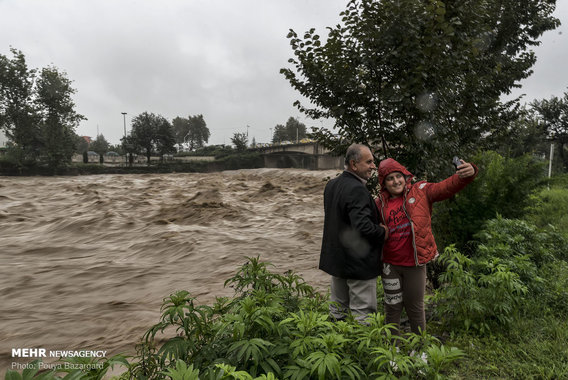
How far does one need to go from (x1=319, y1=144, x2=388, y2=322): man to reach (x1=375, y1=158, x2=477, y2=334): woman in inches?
5.2

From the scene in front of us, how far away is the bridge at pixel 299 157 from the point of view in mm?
51938

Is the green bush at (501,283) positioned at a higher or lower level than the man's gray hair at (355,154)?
lower

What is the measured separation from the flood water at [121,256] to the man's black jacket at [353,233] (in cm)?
345

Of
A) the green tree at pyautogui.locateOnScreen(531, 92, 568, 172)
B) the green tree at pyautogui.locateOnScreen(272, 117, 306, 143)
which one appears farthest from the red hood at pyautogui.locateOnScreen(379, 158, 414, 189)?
the green tree at pyautogui.locateOnScreen(272, 117, 306, 143)

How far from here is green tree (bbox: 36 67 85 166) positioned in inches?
1766

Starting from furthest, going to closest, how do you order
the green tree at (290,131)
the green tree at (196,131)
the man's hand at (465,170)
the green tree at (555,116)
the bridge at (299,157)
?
the green tree at (196,131) → the green tree at (290,131) → the bridge at (299,157) → the green tree at (555,116) → the man's hand at (465,170)

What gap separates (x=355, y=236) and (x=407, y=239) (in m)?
0.47

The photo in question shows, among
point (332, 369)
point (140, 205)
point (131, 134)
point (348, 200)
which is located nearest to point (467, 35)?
point (348, 200)

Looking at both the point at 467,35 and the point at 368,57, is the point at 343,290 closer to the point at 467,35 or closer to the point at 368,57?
the point at 368,57

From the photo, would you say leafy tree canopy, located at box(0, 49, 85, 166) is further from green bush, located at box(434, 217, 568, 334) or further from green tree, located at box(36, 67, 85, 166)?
green bush, located at box(434, 217, 568, 334)

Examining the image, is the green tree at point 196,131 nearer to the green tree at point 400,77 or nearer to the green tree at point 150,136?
the green tree at point 150,136

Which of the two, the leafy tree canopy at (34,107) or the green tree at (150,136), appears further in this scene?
the green tree at (150,136)

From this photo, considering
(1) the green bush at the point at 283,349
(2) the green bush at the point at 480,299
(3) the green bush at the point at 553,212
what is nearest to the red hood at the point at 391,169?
(2) the green bush at the point at 480,299

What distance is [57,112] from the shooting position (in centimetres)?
4816
